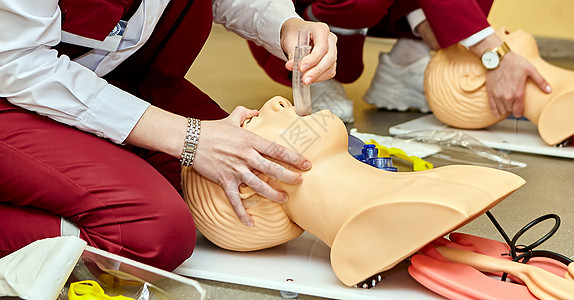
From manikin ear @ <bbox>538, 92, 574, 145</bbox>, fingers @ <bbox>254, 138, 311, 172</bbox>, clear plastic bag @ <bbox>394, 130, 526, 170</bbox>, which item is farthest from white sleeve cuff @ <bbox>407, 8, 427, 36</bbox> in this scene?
fingers @ <bbox>254, 138, 311, 172</bbox>

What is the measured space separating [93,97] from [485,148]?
48.6 inches

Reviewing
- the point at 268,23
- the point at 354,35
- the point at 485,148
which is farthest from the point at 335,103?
the point at 268,23

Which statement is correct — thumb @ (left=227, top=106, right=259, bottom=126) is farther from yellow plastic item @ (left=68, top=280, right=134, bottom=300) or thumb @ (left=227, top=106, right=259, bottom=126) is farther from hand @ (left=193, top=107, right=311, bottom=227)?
yellow plastic item @ (left=68, top=280, right=134, bottom=300)

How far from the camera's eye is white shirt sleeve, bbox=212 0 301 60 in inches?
58.0

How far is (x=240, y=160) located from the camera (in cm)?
116

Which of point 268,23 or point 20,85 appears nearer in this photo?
point 20,85

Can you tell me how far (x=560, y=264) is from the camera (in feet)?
3.79

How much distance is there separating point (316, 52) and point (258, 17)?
267 millimetres

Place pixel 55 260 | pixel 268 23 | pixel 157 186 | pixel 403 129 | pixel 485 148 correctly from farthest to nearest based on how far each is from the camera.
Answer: pixel 403 129 < pixel 485 148 < pixel 268 23 < pixel 157 186 < pixel 55 260

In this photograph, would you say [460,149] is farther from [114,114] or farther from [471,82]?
[114,114]

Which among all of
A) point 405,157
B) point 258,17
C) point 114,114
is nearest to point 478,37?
point 405,157

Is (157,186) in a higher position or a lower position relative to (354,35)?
higher

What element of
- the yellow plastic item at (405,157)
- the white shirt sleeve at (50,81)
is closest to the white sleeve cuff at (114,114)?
the white shirt sleeve at (50,81)

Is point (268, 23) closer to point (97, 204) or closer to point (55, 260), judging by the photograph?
point (97, 204)
